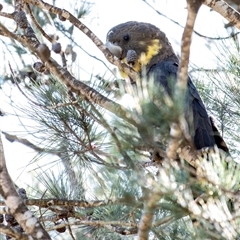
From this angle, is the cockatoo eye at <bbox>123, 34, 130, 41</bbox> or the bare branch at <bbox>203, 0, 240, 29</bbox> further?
the cockatoo eye at <bbox>123, 34, 130, 41</bbox>

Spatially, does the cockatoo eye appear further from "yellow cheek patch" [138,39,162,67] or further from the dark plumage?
"yellow cheek patch" [138,39,162,67]

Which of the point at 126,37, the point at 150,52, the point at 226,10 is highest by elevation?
the point at 126,37

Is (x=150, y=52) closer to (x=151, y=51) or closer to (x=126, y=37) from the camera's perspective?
(x=151, y=51)

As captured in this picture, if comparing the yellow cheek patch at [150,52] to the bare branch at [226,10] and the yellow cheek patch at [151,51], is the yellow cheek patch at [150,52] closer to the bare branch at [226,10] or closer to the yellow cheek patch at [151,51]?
the yellow cheek patch at [151,51]

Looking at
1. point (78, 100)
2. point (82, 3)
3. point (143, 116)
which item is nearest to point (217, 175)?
point (143, 116)

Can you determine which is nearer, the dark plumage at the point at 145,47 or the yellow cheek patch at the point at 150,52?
the dark plumage at the point at 145,47

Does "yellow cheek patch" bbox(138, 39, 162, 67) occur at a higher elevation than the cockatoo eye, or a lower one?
lower

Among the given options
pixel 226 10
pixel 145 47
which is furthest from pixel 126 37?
pixel 226 10

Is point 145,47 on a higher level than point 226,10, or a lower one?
higher

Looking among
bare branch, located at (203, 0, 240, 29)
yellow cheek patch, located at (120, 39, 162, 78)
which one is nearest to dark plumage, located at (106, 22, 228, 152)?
yellow cheek patch, located at (120, 39, 162, 78)

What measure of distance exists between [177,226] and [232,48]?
4.03ft

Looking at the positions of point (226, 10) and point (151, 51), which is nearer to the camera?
point (226, 10)

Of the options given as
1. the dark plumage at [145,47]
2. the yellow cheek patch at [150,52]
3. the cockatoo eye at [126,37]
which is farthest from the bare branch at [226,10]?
the cockatoo eye at [126,37]

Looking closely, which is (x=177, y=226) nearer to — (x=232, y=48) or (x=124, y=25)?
(x=232, y=48)
